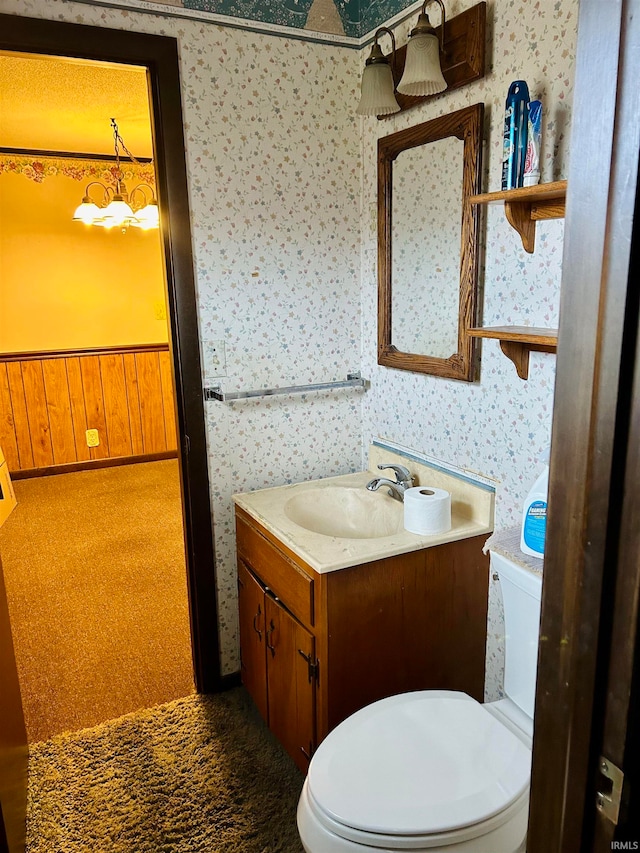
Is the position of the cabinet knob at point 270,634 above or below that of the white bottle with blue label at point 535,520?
below

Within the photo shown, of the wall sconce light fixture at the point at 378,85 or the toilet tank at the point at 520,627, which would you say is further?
the wall sconce light fixture at the point at 378,85

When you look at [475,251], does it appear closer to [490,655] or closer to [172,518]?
[490,655]

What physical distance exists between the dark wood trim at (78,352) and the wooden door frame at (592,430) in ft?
15.8

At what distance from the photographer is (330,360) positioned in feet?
7.61

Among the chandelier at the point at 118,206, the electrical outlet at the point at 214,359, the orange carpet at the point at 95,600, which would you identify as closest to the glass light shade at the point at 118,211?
the chandelier at the point at 118,206

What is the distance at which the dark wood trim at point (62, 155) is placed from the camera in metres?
4.41

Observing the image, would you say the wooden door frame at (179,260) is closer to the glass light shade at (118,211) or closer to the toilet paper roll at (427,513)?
the toilet paper roll at (427,513)

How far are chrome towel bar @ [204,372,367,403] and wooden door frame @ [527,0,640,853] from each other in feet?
5.44

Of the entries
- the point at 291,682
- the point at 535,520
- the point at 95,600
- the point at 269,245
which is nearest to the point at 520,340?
the point at 535,520

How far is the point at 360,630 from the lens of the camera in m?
1.68

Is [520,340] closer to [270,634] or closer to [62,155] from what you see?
[270,634]

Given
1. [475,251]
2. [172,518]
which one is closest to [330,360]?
[475,251]

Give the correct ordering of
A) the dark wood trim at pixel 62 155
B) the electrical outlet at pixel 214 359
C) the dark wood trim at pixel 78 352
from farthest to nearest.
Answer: the dark wood trim at pixel 78 352 < the dark wood trim at pixel 62 155 < the electrical outlet at pixel 214 359

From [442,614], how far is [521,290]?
0.95 m
